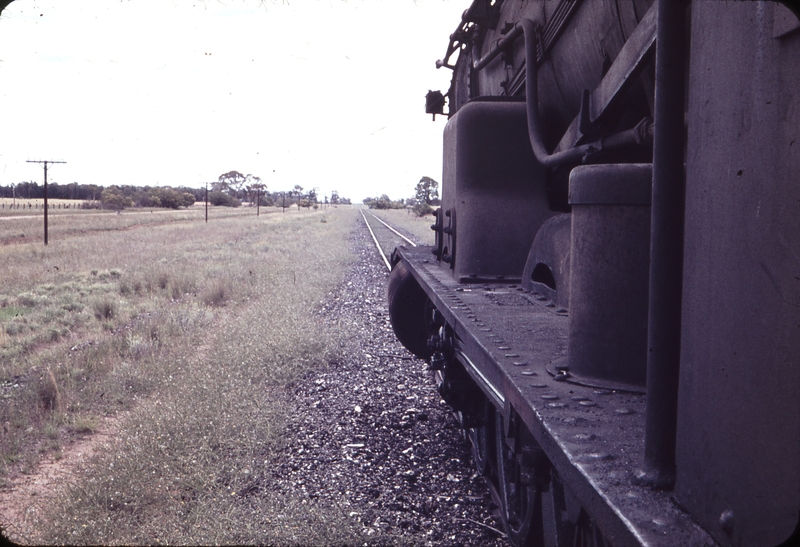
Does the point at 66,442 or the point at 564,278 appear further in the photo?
the point at 66,442

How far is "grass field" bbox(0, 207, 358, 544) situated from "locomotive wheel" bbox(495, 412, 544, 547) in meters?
0.84

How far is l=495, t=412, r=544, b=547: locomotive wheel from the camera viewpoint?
2.70 m

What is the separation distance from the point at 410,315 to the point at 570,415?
14.5ft

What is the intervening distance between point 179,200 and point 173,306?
9884cm

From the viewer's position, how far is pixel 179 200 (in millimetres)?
102875

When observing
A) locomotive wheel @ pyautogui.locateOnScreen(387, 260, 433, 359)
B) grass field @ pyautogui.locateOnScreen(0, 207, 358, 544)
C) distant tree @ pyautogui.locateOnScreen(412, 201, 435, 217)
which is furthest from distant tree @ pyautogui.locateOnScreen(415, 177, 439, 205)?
locomotive wheel @ pyautogui.locateOnScreen(387, 260, 433, 359)

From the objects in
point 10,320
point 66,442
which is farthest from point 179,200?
point 66,442

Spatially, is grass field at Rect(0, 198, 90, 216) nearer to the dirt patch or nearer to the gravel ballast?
the dirt patch

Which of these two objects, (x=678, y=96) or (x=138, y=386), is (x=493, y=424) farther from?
(x=138, y=386)

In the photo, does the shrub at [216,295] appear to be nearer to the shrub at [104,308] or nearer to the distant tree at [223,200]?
the shrub at [104,308]

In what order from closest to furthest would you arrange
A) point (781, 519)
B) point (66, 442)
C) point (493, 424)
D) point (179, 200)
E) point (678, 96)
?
point (781, 519)
point (678, 96)
point (493, 424)
point (66, 442)
point (179, 200)

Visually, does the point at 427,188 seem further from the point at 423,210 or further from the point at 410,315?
the point at 410,315

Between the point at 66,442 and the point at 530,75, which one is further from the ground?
the point at 530,75

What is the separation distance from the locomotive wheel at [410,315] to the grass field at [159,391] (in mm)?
1165
